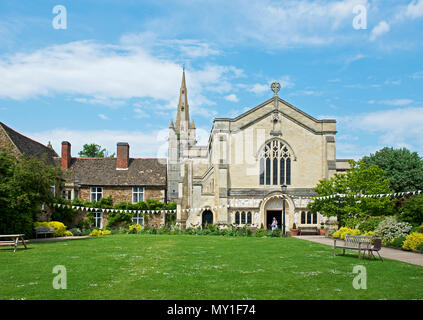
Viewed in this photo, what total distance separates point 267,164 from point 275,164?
816 millimetres

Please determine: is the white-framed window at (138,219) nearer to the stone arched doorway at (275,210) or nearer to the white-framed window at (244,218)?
the white-framed window at (244,218)

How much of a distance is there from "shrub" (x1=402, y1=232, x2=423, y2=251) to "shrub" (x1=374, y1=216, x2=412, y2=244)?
1837 millimetres

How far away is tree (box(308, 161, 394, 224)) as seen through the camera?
27797 millimetres

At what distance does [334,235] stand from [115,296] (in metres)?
21.6

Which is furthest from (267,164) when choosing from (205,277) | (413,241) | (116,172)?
(205,277)

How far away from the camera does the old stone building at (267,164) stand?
121 feet

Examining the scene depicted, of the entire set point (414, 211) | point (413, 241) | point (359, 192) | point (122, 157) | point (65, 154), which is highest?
point (65, 154)

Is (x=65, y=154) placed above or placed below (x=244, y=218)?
above

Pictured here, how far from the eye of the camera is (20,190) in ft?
73.3

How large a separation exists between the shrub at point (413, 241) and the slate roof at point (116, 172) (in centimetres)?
2554

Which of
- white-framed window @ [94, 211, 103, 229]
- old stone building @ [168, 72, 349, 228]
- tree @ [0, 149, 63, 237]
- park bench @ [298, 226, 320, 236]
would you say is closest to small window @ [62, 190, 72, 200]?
white-framed window @ [94, 211, 103, 229]

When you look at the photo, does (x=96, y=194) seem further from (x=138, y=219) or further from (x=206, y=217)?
(x=206, y=217)

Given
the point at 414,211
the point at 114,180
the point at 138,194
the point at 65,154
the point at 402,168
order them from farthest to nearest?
the point at 402,168 → the point at 65,154 → the point at 114,180 → the point at 138,194 → the point at 414,211
